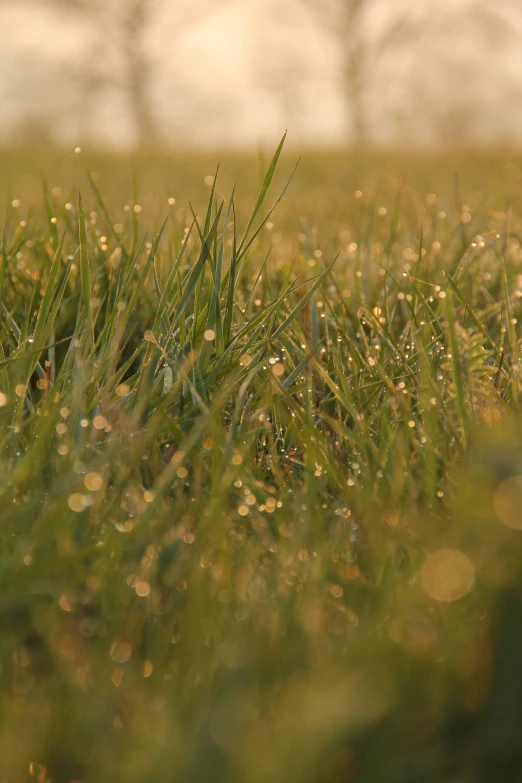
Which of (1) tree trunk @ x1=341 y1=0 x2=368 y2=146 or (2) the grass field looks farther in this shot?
(1) tree trunk @ x1=341 y1=0 x2=368 y2=146

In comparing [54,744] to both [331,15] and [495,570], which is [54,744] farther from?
[331,15]

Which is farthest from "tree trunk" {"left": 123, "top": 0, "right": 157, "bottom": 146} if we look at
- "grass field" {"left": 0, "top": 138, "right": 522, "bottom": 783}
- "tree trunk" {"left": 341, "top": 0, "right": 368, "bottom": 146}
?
"grass field" {"left": 0, "top": 138, "right": 522, "bottom": 783}

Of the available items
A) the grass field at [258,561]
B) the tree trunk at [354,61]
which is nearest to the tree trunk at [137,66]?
the tree trunk at [354,61]

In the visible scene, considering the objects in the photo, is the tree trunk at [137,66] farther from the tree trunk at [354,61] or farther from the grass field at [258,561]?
the grass field at [258,561]

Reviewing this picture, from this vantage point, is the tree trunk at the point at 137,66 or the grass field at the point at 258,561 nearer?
the grass field at the point at 258,561

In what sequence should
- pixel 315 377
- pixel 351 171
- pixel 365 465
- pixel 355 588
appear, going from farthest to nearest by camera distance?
pixel 351 171
pixel 315 377
pixel 365 465
pixel 355 588

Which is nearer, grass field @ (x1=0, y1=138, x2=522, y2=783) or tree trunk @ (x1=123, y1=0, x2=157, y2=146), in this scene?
grass field @ (x1=0, y1=138, x2=522, y2=783)

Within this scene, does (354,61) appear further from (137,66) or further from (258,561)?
(258,561)

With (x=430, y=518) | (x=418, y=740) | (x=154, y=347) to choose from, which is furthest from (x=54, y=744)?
(x=154, y=347)

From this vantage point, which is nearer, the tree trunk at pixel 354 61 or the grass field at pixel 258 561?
the grass field at pixel 258 561

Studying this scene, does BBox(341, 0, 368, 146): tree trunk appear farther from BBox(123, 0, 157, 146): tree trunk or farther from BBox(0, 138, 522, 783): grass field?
BBox(0, 138, 522, 783): grass field

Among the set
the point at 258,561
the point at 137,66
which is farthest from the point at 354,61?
the point at 258,561
